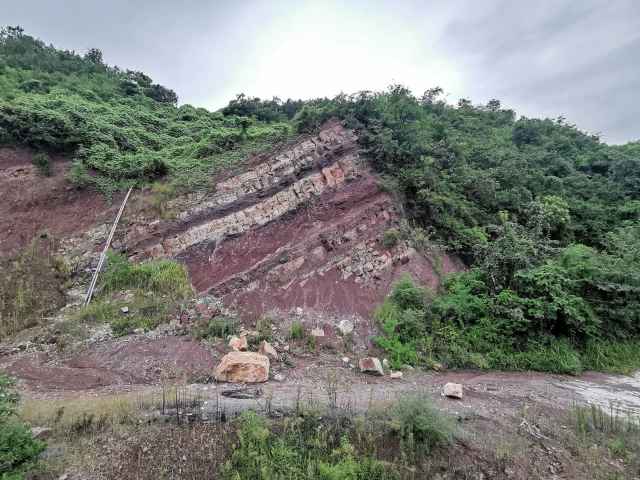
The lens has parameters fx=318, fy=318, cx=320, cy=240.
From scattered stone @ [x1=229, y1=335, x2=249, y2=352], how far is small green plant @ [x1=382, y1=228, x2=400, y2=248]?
574 centimetres

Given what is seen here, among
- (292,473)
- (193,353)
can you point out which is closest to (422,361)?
(292,473)

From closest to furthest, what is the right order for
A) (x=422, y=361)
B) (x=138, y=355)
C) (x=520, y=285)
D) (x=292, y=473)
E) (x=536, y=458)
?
(x=292, y=473)
(x=536, y=458)
(x=138, y=355)
(x=422, y=361)
(x=520, y=285)

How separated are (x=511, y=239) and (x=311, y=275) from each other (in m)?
5.95

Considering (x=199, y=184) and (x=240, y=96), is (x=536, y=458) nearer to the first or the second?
(x=199, y=184)

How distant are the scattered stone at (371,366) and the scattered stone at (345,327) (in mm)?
1225

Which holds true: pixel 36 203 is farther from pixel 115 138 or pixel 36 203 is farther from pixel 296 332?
pixel 296 332

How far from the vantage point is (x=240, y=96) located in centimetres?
2003

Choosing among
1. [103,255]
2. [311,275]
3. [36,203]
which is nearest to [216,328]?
[311,275]

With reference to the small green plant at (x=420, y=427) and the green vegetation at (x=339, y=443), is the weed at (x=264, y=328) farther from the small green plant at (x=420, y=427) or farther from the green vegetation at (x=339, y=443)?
the small green plant at (x=420, y=427)

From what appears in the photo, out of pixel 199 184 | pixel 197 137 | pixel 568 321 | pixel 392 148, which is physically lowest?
pixel 568 321

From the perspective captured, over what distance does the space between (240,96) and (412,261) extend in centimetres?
1560

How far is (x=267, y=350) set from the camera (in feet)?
24.5

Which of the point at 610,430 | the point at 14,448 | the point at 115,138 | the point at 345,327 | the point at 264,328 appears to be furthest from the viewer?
the point at 115,138

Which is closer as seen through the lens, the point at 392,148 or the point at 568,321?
the point at 568,321
